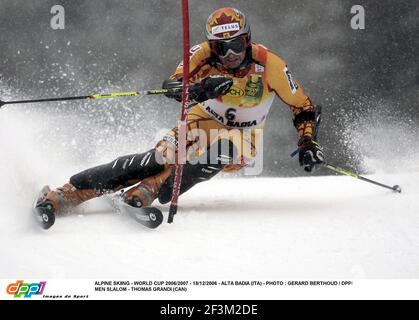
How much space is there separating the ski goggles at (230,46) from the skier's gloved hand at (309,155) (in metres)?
0.84

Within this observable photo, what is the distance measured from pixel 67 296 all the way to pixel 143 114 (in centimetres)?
682

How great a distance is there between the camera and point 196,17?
841 cm

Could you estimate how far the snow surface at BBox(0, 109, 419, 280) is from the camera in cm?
213

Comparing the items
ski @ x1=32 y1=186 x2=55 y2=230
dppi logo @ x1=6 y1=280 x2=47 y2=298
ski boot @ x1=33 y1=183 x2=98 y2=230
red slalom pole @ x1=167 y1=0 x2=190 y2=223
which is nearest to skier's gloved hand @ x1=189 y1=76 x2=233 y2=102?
red slalom pole @ x1=167 y1=0 x2=190 y2=223

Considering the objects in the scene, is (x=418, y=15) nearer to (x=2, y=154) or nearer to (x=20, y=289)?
(x=2, y=154)

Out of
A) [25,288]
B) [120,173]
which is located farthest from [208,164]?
[25,288]

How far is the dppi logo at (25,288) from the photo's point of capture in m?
1.88

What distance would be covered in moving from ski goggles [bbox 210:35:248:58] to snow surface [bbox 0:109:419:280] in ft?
3.85

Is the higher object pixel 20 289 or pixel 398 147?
pixel 20 289

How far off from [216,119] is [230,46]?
2.34 feet

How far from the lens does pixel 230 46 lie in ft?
11.7

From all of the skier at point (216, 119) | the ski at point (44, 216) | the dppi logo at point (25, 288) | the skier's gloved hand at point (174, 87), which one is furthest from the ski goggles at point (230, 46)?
the dppi logo at point (25, 288)

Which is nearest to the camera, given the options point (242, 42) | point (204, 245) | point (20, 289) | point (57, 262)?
point (20, 289)
